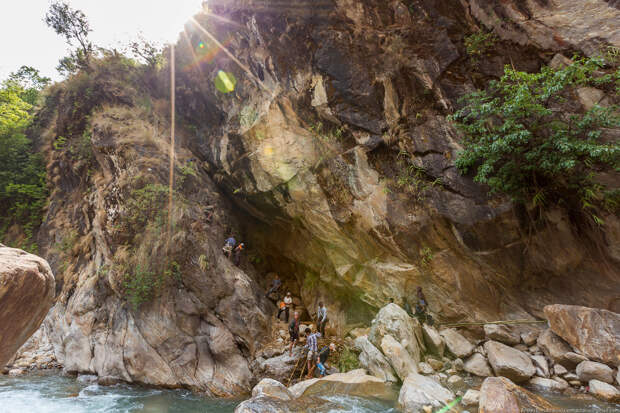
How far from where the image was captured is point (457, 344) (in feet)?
27.6

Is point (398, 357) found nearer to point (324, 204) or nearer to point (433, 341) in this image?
point (433, 341)

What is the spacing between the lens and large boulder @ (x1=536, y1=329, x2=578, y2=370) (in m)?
6.79

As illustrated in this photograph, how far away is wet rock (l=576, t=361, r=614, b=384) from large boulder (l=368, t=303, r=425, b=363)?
3.72 meters

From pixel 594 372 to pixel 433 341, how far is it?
3.61 m

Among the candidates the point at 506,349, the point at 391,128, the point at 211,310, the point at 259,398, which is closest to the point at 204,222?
the point at 211,310

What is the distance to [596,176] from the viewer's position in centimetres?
705

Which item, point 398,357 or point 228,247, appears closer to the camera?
point 398,357

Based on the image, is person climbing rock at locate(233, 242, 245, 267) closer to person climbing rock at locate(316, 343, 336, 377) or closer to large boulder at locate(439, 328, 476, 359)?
person climbing rock at locate(316, 343, 336, 377)

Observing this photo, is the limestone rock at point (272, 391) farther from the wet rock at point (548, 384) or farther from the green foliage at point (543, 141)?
the green foliage at point (543, 141)

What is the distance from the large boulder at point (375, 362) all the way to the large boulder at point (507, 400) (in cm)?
257

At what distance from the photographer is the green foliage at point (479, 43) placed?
8.89 metres

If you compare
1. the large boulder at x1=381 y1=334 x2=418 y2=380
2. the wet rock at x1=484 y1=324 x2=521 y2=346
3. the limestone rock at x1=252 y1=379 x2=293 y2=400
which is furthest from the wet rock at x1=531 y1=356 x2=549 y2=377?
the limestone rock at x1=252 y1=379 x2=293 y2=400

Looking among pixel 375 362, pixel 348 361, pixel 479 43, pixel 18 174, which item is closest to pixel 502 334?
pixel 375 362

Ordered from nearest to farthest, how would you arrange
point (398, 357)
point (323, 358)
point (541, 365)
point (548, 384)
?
1. point (548, 384)
2. point (541, 365)
3. point (398, 357)
4. point (323, 358)
